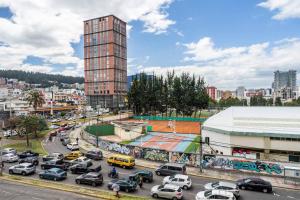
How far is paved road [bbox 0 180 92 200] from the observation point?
2884 cm

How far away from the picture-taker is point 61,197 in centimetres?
2877

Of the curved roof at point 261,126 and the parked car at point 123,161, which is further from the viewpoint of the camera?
the curved roof at point 261,126

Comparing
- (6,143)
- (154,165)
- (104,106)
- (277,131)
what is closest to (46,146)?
(6,143)

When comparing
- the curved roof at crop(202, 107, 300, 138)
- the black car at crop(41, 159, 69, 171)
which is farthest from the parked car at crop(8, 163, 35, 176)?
the curved roof at crop(202, 107, 300, 138)

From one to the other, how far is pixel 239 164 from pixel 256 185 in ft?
28.9

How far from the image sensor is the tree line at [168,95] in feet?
363

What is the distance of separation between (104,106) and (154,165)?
121998mm

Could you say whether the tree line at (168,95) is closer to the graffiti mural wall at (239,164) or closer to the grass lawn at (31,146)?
the grass lawn at (31,146)

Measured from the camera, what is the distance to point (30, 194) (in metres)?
30.1

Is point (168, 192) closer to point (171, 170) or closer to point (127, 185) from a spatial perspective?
point (127, 185)

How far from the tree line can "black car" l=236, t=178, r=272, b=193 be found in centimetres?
7658

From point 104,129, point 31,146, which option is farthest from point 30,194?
point 104,129

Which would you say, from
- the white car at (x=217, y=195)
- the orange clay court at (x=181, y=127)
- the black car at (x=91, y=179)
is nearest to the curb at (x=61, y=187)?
the black car at (x=91, y=179)

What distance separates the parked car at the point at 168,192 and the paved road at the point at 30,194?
7883mm
